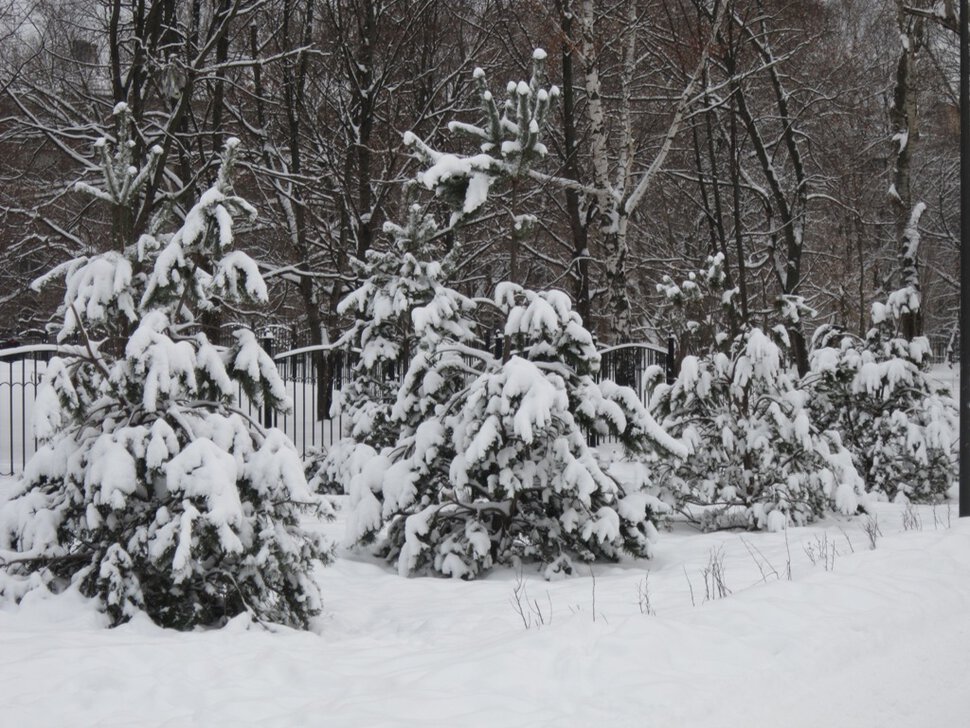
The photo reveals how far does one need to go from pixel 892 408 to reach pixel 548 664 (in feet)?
27.7

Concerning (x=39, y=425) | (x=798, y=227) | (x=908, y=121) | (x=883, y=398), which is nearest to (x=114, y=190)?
(x=39, y=425)

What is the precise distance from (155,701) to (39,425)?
2067mm

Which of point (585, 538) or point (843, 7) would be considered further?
point (843, 7)

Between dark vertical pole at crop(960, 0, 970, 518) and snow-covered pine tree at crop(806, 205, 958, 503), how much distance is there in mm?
2099

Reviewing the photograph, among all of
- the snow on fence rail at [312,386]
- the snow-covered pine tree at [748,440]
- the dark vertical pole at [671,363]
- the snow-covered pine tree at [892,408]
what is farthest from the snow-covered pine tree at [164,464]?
the dark vertical pole at [671,363]

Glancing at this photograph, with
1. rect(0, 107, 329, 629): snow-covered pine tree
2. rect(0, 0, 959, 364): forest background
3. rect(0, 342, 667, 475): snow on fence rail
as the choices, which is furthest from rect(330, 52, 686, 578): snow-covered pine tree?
rect(0, 342, 667, 475): snow on fence rail

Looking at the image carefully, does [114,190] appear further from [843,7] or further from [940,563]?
[843,7]

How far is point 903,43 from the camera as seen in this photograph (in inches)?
540

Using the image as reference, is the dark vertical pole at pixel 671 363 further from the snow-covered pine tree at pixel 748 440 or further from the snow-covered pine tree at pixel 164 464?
the snow-covered pine tree at pixel 164 464

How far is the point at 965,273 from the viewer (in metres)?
8.73

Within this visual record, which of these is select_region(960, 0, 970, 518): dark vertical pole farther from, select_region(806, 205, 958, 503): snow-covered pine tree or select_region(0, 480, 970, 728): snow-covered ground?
select_region(0, 480, 970, 728): snow-covered ground

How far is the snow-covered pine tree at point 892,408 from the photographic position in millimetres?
10867

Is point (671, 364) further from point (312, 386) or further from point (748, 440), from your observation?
point (312, 386)

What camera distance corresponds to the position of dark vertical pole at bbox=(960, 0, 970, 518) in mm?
8406
